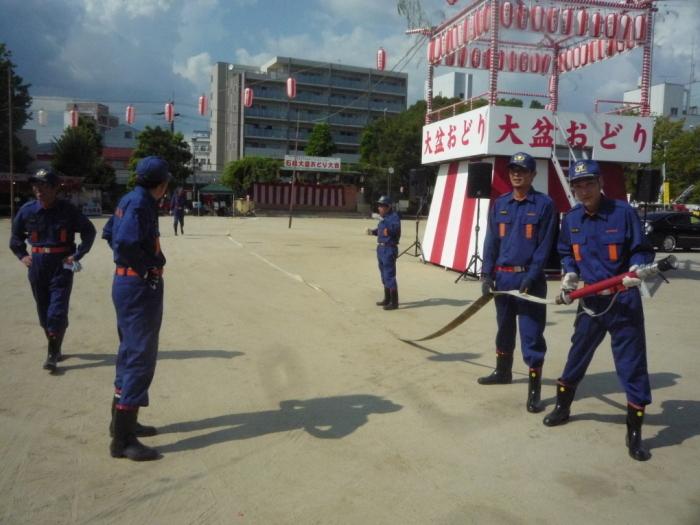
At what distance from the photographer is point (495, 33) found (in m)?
12.3

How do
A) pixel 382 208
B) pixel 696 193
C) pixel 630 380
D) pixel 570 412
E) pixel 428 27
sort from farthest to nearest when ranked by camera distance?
pixel 696 193 → pixel 428 27 → pixel 382 208 → pixel 570 412 → pixel 630 380

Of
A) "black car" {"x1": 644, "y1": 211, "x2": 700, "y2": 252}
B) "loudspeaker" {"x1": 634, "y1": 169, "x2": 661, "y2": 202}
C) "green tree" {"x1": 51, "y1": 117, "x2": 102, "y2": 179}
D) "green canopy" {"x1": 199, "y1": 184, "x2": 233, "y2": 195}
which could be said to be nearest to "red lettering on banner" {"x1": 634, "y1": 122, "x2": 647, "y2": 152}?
"loudspeaker" {"x1": 634, "y1": 169, "x2": 661, "y2": 202}

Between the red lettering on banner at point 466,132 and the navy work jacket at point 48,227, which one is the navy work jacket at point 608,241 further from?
the red lettering on banner at point 466,132

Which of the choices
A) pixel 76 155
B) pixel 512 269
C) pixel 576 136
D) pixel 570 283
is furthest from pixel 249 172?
pixel 570 283

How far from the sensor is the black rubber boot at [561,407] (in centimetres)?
451

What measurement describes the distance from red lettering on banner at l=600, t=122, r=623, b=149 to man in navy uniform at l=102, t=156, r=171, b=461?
11737 mm

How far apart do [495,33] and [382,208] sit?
5.28 meters

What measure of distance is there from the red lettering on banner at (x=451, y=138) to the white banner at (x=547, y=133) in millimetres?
169

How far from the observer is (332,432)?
435 cm

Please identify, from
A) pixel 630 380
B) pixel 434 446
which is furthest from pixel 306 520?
pixel 630 380

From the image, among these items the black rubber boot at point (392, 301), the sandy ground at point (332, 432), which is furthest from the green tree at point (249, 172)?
the sandy ground at point (332, 432)

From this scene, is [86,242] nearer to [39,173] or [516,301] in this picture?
[39,173]

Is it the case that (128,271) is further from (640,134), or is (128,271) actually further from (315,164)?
(315,164)

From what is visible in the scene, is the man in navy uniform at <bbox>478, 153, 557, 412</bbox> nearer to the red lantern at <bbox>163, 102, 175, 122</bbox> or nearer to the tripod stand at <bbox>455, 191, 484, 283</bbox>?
the tripod stand at <bbox>455, 191, 484, 283</bbox>
